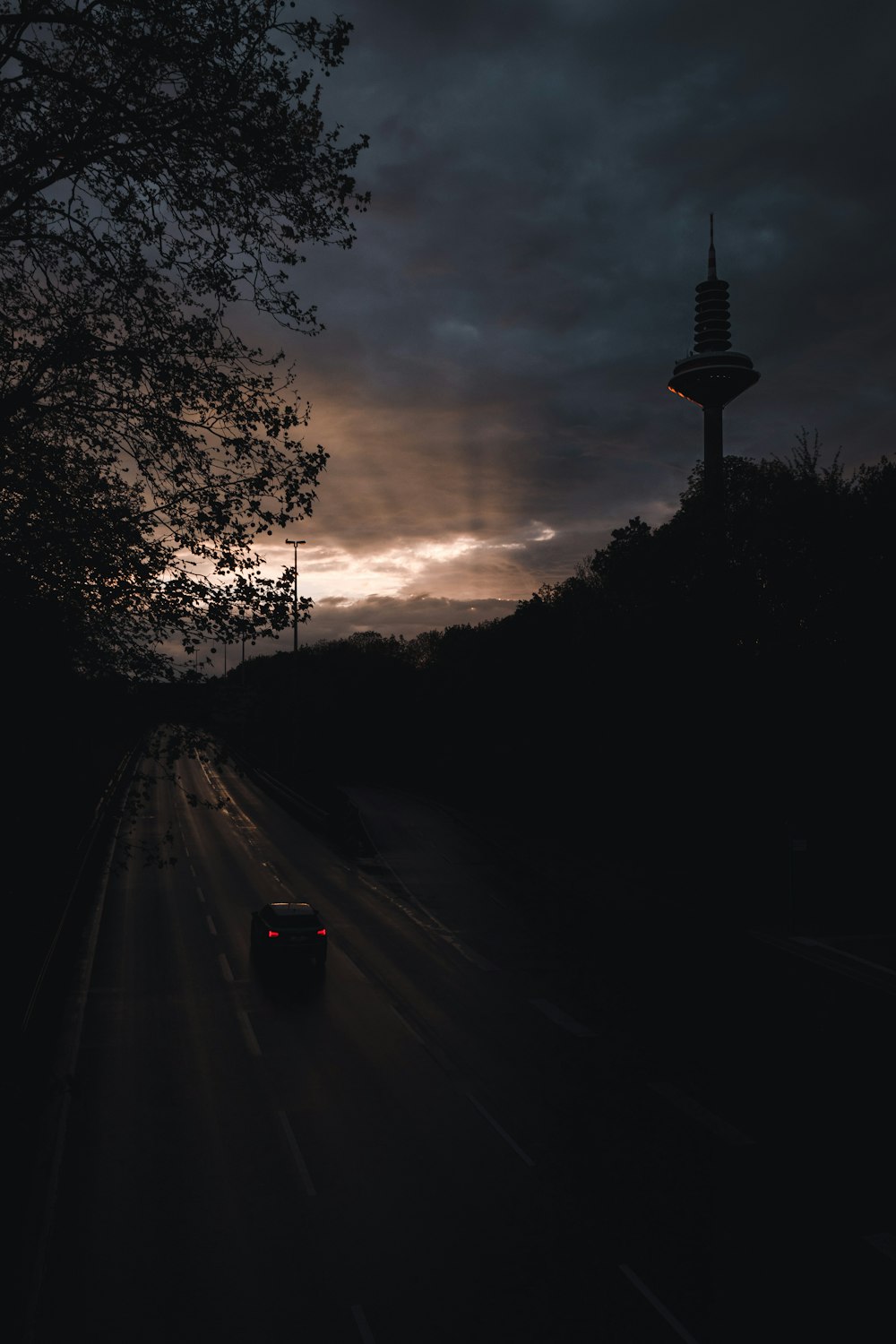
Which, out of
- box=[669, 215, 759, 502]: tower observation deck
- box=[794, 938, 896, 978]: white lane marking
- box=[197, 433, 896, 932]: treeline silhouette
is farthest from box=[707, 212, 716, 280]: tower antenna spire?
box=[794, 938, 896, 978]: white lane marking

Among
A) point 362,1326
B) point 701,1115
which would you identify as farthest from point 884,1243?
point 362,1326

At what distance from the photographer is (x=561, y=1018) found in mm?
18859

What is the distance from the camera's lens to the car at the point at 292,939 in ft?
70.3

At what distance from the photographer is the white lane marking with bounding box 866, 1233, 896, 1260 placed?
1018cm

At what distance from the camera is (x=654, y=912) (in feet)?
97.7

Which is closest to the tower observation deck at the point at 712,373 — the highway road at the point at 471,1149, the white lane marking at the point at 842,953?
the white lane marking at the point at 842,953

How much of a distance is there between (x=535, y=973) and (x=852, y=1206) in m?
11.6

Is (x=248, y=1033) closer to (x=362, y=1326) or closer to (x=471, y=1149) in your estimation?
(x=471, y=1149)

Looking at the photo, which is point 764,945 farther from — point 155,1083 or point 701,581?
point 155,1083

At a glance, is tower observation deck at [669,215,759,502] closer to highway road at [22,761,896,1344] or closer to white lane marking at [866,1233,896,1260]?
highway road at [22,761,896,1344]

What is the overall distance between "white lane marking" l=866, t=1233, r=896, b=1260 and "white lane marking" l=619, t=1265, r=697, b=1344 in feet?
9.86

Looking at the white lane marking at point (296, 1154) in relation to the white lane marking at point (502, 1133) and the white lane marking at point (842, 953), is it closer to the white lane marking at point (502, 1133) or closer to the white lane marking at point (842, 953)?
the white lane marking at point (502, 1133)

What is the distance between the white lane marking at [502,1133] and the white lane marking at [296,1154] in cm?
295

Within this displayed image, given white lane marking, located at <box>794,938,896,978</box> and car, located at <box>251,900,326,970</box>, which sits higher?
car, located at <box>251,900,326,970</box>
